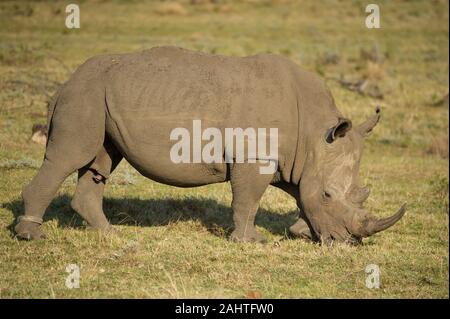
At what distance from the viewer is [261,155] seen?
8336mm

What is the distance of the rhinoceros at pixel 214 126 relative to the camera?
325 inches

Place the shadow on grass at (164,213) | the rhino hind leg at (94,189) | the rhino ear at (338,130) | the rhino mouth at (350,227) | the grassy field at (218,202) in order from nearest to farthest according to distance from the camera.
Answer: the grassy field at (218,202) → the rhino ear at (338,130) → the rhino mouth at (350,227) → the rhino hind leg at (94,189) → the shadow on grass at (164,213)

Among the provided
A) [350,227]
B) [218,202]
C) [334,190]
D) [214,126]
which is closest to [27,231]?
[214,126]

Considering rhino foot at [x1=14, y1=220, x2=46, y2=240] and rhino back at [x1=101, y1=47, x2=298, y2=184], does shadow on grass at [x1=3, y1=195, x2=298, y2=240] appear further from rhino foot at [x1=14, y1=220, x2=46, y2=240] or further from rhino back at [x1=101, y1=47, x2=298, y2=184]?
rhino back at [x1=101, y1=47, x2=298, y2=184]

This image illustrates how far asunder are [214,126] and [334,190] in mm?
1523

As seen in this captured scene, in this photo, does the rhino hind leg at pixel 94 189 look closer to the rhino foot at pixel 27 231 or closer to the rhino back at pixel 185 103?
the rhino back at pixel 185 103

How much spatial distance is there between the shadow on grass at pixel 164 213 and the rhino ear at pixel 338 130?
67.2 inches

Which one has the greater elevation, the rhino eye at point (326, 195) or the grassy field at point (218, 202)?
the rhino eye at point (326, 195)

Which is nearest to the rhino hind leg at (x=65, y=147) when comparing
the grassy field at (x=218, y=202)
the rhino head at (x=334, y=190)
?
the grassy field at (x=218, y=202)

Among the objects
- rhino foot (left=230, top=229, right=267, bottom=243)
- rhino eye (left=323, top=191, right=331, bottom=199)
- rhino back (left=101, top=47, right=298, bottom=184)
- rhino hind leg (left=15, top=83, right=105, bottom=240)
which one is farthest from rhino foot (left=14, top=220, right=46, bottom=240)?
rhino eye (left=323, top=191, right=331, bottom=199)

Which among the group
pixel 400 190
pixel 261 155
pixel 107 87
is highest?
pixel 107 87
